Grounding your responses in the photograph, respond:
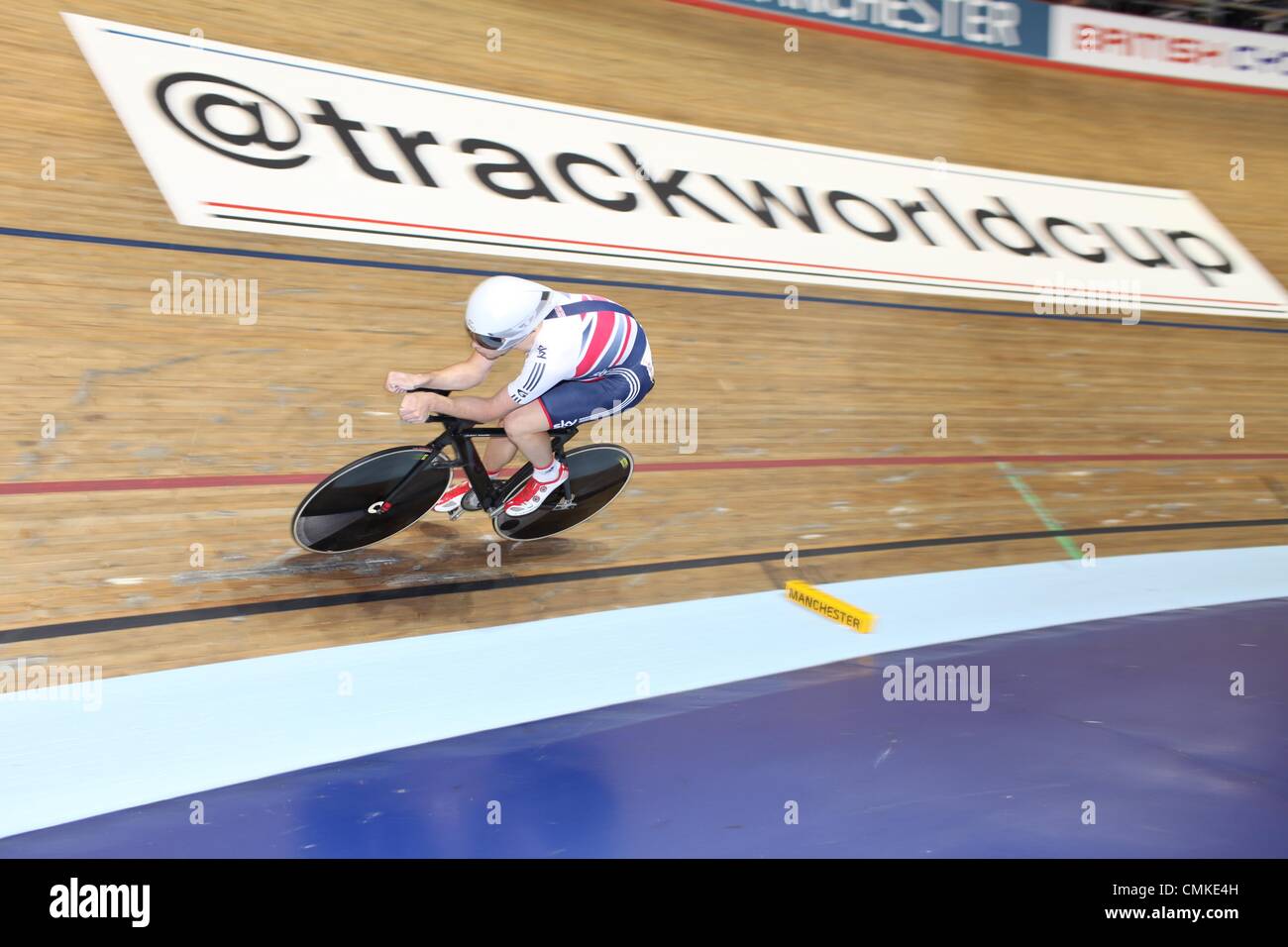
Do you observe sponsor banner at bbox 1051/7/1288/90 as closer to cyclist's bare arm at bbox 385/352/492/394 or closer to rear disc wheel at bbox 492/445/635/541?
rear disc wheel at bbox 492/445/635/541

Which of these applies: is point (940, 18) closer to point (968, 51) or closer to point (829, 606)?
point (968, 51)

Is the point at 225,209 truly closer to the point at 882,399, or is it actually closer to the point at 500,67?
the point at 500,67

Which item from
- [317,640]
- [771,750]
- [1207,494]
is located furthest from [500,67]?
[1207,494]

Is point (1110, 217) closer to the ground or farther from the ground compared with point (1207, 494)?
farther from the ground

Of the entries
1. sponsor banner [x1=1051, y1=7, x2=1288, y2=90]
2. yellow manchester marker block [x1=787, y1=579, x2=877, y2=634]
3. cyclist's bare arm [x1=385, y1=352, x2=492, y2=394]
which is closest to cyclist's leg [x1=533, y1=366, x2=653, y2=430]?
cyclist's bare arm [x1=385, y1=352, x2=492, y2=394]

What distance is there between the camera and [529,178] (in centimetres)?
412

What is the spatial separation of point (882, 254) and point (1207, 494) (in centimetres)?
230

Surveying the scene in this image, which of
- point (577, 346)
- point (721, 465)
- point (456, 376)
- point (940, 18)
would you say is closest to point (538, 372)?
point (577, 346)

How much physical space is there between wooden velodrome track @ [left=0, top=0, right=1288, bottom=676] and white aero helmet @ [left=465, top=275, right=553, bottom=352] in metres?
0.70

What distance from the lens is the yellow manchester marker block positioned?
11.8ft

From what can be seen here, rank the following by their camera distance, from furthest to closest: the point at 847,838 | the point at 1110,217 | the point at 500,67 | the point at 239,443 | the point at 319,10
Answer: the point at 1110,217
the point at 500,67
the point at 319,10
the point at 239,443
the point at 847,838

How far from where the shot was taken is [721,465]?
429 centimetres

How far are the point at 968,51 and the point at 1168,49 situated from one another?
1645 millimetres

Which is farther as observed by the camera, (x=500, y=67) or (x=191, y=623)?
(x=500, y=67)
